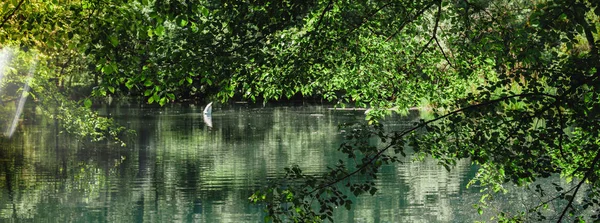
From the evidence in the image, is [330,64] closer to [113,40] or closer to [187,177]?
[113,40]

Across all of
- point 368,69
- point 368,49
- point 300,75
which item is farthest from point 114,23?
point 368,69

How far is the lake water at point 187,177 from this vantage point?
51.1 ft

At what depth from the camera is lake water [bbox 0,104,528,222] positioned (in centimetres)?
1559

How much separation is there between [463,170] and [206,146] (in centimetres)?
918

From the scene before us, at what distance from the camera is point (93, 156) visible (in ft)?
79.9

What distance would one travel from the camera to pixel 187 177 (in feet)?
65.1

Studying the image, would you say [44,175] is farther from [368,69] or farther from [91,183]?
[368,69]

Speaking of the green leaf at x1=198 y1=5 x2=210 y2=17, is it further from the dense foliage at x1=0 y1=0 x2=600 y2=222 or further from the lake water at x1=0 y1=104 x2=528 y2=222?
the lake water at x1=0 y1=104 x2=528 y2=222

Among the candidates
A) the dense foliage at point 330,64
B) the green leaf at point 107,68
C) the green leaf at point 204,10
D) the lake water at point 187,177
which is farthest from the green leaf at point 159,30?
the lake water at point 187,177

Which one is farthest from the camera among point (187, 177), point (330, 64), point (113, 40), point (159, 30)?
point (187, 177)

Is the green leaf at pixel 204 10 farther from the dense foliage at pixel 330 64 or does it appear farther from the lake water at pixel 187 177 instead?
the lake water at pixel 187 177

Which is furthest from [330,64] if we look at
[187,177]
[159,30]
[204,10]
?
[187,177]

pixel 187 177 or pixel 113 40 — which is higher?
pixel 113 40

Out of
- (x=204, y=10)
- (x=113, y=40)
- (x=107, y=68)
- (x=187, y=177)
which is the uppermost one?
(x=204, y=10)
